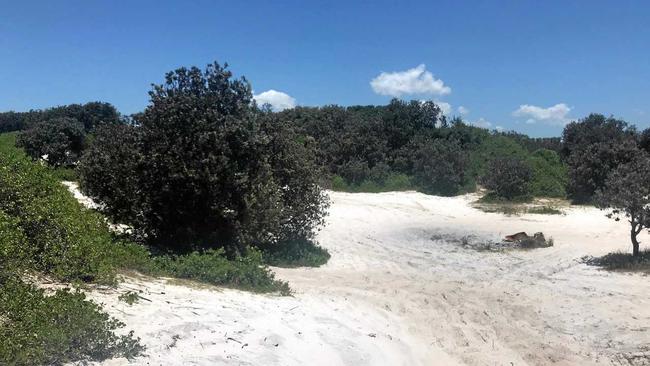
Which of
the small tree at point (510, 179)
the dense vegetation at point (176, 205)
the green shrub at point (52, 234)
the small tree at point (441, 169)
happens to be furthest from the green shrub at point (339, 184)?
the green shrub at point (52, 234)

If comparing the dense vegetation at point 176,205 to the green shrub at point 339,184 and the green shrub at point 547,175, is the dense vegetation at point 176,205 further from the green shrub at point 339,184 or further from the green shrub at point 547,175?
the green shrub at point 339,184

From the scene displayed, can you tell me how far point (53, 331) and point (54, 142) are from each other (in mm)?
28034

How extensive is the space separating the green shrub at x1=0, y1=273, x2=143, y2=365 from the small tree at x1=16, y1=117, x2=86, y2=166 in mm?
25799

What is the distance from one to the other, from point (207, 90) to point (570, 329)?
8527mm

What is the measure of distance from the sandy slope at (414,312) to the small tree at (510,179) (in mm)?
8966

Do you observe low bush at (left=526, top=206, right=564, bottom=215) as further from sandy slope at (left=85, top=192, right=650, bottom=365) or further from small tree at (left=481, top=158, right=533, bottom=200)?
sandy slope at (left=85, top=192, right=650, bottom=365)

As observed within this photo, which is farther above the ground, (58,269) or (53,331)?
(58,269)

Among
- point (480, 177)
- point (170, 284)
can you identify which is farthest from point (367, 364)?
point (480, 177)

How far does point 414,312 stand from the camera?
9.30 metres

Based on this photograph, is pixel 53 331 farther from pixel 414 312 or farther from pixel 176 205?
pixel 176 205

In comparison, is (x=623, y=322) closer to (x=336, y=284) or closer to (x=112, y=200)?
(x=336, y=284)

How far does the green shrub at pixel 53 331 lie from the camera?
4543 mm

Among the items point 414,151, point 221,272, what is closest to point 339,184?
point 414,151

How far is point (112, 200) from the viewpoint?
1287cm
